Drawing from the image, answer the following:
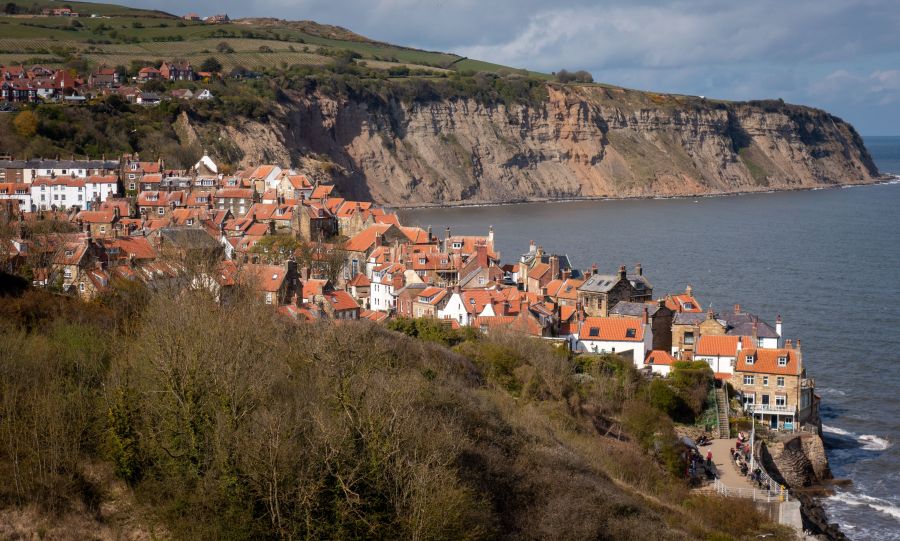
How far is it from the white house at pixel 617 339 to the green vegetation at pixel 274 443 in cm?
1131

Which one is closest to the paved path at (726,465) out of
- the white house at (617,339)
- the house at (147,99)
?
the white house at (617,339)

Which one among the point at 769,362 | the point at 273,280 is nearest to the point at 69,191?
the point at 273,280

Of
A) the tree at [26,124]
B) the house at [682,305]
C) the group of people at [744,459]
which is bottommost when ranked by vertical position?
the group of people at [744,459]

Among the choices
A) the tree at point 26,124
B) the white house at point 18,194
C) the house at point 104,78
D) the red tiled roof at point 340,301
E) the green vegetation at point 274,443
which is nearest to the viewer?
the green vegetation at point 274,443

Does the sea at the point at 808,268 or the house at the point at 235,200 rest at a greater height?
the house at the point at 235,200

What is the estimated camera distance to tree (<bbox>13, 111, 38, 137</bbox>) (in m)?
73.7

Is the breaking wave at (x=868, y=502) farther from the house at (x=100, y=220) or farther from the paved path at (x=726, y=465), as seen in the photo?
the house at (x=100, y=220)

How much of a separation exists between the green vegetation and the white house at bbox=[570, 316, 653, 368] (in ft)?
37.1

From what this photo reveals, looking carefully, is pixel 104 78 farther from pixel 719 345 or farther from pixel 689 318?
pixel 719 345

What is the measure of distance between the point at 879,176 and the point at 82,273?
617ft

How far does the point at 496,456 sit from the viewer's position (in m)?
20.2

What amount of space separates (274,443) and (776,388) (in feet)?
71.6

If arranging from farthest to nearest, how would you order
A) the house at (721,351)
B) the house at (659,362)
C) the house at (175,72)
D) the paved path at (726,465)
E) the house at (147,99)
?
the house at (175,72), the house at (147,99), the house at (721,351), the house at (659,362), the paved path at (726,465)

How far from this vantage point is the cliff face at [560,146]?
123000mm
